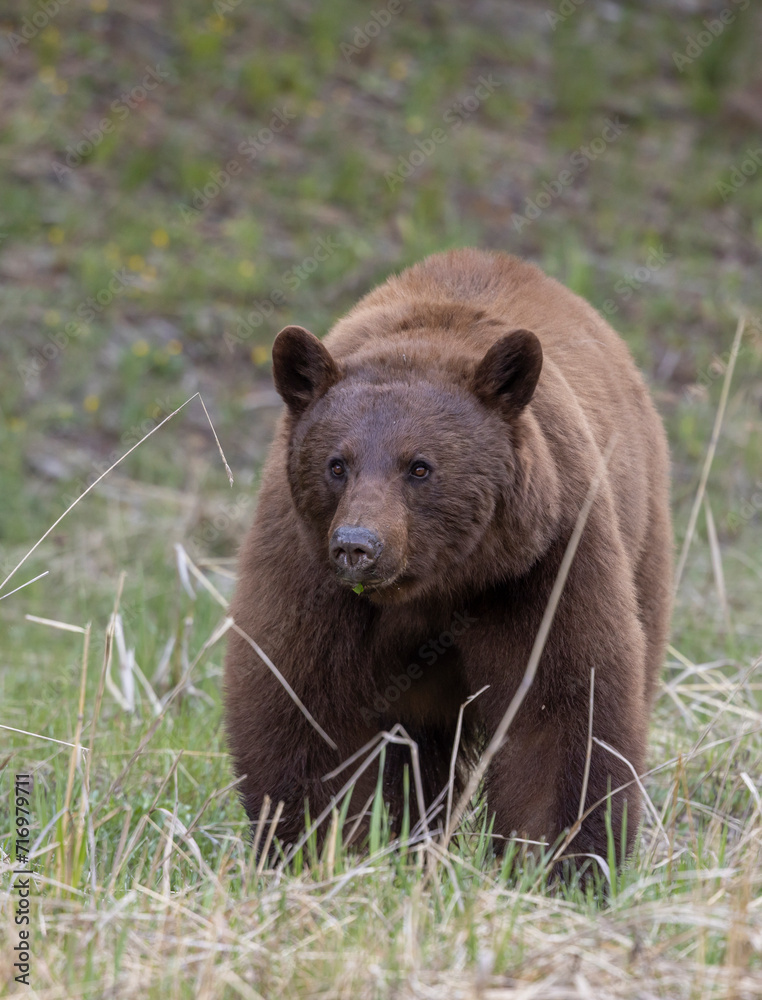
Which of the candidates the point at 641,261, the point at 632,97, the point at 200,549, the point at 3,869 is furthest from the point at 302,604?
the point at 632,97

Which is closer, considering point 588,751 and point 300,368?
point 588,751

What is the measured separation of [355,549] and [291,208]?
846cm

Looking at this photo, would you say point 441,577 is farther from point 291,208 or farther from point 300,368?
point 291,208

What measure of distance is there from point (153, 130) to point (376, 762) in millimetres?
8507

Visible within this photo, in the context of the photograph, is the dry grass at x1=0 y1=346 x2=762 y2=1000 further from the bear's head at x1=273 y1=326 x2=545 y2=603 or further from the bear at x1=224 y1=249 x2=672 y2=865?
the bear's head at x1=273 y1=326 x2=545 y2=603

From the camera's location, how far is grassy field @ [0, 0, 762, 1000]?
2.84 meters

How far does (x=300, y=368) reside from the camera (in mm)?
3801

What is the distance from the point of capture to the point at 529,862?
11.8ft

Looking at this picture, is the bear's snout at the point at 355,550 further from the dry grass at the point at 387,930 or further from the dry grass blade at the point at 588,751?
the dry grass blade at the point at 588,751

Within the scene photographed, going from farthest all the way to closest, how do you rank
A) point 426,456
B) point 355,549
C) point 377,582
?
point 426,456 → point 377,582 → point 355,549

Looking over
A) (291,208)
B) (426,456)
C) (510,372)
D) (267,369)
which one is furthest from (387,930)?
(291,208)

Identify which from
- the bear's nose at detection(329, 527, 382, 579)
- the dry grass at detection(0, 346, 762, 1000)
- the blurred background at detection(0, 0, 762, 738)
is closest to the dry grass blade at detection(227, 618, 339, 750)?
the dry grass at detection(0, 346, 762, 1000)

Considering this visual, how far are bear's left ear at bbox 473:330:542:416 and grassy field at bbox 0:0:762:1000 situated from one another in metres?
1.18

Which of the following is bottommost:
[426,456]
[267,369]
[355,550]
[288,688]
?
[267,369]
